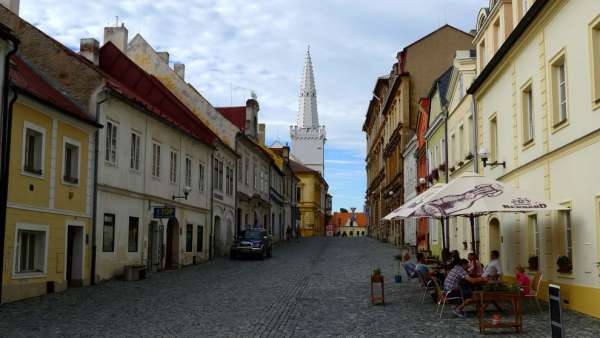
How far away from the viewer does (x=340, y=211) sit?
143000mm

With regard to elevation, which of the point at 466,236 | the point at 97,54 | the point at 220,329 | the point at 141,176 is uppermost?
the point at 97,54

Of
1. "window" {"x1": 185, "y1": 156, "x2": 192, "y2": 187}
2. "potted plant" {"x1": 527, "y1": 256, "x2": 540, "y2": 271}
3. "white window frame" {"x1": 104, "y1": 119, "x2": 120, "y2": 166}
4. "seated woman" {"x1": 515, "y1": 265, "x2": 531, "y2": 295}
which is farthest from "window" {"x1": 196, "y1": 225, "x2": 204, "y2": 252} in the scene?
"seated woman" {"x1": 515, "y1": 265, "x2": 531, "y2": 295}

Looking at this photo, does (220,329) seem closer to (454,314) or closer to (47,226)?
(454,314)

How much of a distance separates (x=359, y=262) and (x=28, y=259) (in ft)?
54.9

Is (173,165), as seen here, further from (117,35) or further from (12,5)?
(12,5)

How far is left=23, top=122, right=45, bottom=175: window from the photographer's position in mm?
18281

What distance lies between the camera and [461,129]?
26031 millimetres

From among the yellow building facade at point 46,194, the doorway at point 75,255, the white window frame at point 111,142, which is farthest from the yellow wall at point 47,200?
the white window frame at point 111,142

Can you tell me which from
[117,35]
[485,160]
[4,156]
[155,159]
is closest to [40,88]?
[4,156]

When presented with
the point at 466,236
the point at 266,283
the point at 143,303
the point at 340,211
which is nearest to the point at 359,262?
the point at 466,236

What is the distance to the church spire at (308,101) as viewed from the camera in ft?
424

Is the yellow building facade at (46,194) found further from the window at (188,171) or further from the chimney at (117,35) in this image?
the chimney at (117,35)

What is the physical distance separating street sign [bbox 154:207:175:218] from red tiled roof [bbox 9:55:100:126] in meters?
4.65

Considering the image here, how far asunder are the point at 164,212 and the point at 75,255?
4.59 metres
